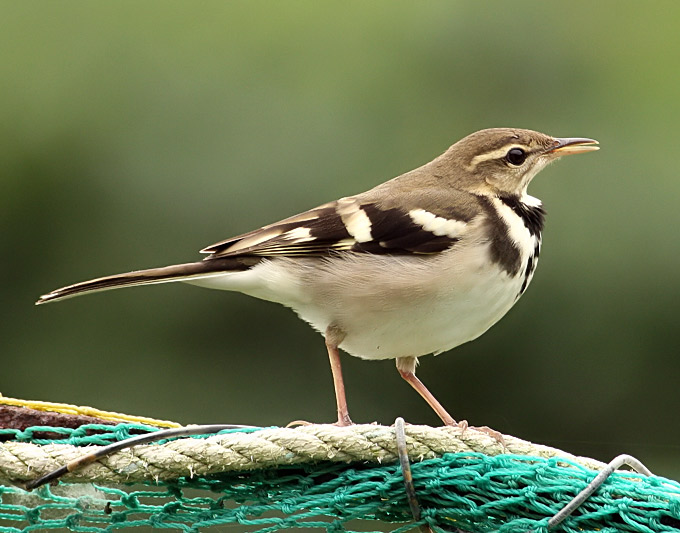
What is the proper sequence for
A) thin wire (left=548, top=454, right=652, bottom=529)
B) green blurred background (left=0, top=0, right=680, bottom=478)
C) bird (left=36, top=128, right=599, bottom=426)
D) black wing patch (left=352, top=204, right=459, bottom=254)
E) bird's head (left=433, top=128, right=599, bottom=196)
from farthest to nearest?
green blurred background (left=0, top=0, right=680, bottom=478), bird's head (left=433, top=128, right=599, bottom=196), black wing patch (left=352, top=204, right=459, bottom=254), bird (left=36, top=128, right=599, bottom=426), thin wire (left=548, top=454, right=652, bottom=529)

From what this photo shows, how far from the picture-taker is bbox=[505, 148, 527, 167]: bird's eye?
541 centimetres

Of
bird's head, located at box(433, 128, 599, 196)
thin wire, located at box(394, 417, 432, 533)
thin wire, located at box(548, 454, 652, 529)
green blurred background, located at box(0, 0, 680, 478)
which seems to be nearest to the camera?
thin wire, located at box(548, 454, 652, 529)

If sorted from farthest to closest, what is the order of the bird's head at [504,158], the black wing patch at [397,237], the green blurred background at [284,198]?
1. the green blurred background at [284,198]
2. the bird's head at [504,158]
3. the black wing patch at [397,237]

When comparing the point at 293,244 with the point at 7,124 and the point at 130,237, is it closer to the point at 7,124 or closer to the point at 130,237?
the point at 130,237

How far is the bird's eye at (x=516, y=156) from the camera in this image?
5414 millimetres

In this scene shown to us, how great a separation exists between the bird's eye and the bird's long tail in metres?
1.48

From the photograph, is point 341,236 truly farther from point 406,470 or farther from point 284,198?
point 284,198

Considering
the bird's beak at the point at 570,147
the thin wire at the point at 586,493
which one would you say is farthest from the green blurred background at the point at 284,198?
the thin wire at the point at 586,493

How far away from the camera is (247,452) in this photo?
331 centimetres

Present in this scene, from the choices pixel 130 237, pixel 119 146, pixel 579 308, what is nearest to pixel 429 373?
pixel 579 308

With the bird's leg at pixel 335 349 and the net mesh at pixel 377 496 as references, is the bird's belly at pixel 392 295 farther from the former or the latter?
the net mesh at pixel 377 496

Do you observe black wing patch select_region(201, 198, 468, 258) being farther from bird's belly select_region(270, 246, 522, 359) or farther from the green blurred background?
the green blurred background

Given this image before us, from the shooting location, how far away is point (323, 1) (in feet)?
30.7

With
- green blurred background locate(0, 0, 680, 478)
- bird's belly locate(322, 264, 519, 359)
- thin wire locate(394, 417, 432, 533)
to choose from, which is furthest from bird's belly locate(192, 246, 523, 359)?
green blurred background locate(0, 0, 680, 478)
